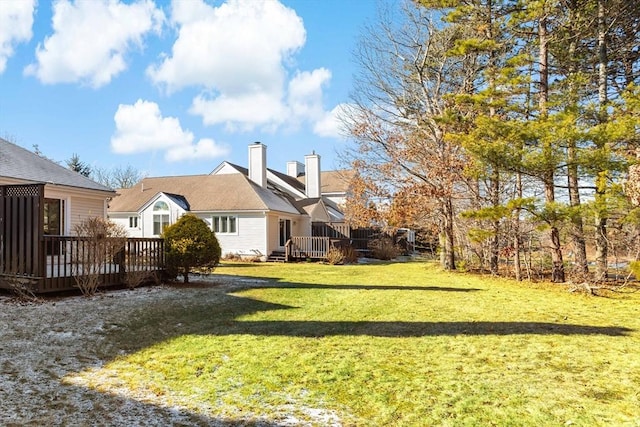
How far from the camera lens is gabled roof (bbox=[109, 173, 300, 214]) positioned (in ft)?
80.6

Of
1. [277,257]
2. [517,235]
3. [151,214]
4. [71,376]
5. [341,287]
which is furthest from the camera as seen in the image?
[151,214]

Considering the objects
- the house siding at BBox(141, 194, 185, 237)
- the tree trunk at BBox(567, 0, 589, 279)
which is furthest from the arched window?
the tree trunk at BBox(567, 0, 589, 279)

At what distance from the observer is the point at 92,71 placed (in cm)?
1642

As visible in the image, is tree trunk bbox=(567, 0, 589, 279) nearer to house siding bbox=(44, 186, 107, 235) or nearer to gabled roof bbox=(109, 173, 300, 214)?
house siding bbox=(44, 186, 107, 235)

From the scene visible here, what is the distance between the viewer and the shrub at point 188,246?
37.8 ft

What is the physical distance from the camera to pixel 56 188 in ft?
45.7

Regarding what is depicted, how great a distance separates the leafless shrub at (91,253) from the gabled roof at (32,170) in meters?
5.14

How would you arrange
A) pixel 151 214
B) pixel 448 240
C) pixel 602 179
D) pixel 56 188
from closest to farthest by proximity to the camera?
pixel 602 179
pixel 56 188
pixel 448 240
pixel 151 214

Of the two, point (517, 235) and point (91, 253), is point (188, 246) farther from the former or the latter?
point (517, 235)

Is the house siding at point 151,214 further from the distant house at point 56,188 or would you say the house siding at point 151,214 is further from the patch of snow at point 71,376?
the patch of snow at point 71,376

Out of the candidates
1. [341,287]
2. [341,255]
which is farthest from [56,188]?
[341,255]

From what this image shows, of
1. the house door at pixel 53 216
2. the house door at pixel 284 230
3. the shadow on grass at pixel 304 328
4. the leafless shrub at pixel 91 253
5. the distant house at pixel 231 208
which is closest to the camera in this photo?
the shadow on grass at pixel 304 328

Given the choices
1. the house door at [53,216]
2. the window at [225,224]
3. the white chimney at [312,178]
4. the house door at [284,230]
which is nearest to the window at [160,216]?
the window at [225,224]

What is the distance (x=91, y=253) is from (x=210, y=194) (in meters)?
16.9
